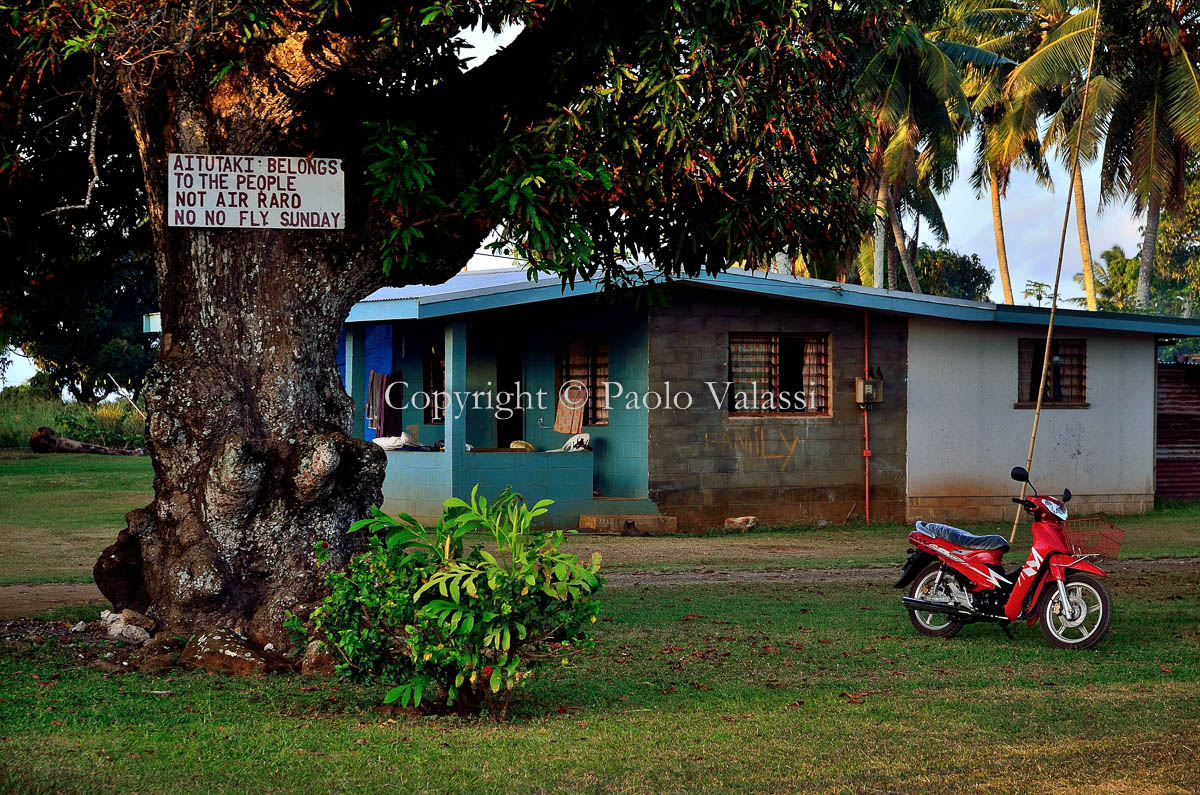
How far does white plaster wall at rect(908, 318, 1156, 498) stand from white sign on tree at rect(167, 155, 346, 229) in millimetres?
12890

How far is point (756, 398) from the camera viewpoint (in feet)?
61.3

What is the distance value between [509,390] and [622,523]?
3.34 meters

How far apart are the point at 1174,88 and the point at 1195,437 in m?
12.4

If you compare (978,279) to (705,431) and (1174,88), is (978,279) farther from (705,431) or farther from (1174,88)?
(705,431)

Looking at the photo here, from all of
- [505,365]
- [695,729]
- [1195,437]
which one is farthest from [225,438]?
[1195,437]

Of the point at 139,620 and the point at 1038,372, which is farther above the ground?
the point at 1038,372

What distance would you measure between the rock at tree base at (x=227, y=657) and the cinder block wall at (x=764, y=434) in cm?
1048

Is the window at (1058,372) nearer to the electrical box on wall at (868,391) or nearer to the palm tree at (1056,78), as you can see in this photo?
the electrical box on wall at (868,391)

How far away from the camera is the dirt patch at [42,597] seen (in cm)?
1010

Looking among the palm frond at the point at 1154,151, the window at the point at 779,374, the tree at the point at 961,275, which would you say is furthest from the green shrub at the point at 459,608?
the tree at the point at 961,275

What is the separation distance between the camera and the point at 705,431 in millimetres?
18203

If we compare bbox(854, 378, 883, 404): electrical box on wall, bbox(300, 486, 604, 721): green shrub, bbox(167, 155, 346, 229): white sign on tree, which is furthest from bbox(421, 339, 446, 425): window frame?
bbox(300, 486, 604, 721): green shrub

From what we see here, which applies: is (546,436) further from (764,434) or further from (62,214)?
(62,214)

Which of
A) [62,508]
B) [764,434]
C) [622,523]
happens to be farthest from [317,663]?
[62,508]
